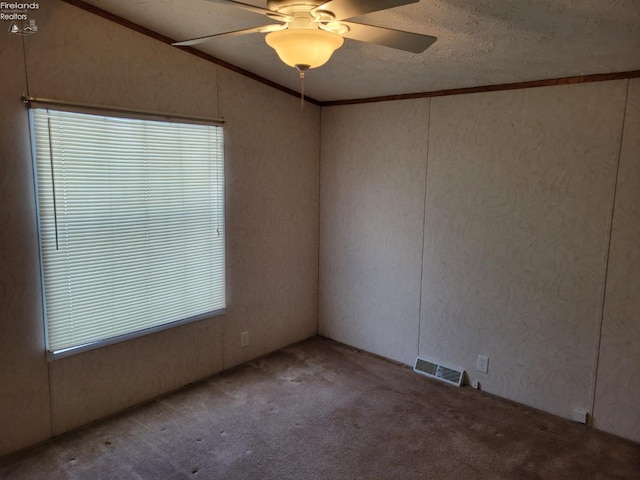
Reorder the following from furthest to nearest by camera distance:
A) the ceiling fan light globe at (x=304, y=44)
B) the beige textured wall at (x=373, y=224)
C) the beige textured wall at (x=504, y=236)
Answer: the beige textured wall at (x=373, y=224)
the beige textured wall at (x=504, y=236)
the ceiling fan light globe at (x=304, y=44)

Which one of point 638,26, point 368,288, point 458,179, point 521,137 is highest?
point 638,26

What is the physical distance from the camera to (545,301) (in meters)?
3.04

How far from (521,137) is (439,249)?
1016 mm

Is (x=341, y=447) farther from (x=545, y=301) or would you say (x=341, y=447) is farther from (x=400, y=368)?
(x=545, y=301)

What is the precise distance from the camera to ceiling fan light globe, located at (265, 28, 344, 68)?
1.63m

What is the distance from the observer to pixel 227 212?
3.51 meters

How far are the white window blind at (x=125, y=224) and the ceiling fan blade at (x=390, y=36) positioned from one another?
1.77m

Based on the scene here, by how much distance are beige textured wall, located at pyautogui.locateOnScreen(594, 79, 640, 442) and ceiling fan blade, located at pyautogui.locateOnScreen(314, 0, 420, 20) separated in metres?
2.02

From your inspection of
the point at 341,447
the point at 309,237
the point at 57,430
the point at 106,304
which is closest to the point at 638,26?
the point at 341,447

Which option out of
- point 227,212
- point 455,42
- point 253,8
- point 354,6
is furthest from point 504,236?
point 253,8

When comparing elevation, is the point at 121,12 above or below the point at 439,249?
above

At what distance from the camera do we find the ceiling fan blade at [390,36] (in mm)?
1675

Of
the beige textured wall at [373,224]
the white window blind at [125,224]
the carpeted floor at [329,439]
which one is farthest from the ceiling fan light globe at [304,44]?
the carpeted floor at [329,439]

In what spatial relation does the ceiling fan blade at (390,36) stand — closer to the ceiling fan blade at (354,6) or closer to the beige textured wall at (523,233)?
the ceiling fan blade at (354,6)
